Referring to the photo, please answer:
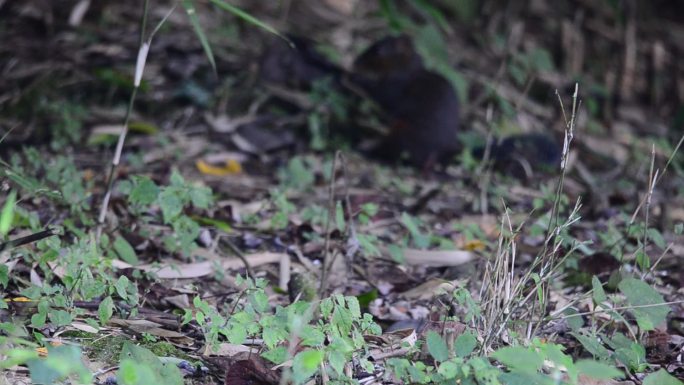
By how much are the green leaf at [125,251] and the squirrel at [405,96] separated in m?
2.01

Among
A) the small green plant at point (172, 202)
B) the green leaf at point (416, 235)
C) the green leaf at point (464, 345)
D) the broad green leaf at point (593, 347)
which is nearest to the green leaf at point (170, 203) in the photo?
the small green plant at point (172, 202)

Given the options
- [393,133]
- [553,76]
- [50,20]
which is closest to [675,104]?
[553,76]

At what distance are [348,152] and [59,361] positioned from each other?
10.8ft

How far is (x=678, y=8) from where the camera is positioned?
7238 mm

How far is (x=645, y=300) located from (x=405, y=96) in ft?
8.73

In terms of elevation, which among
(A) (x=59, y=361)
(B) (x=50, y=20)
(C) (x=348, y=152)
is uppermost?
(A) (x=59, y=361)

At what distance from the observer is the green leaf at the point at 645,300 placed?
2080 mm

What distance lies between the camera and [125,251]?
8.72 ft

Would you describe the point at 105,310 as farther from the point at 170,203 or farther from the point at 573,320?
the point at 573,320

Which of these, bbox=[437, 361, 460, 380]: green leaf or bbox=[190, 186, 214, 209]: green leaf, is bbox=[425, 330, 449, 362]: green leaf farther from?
bbox=[190, 186, 214, 209]: green leaf

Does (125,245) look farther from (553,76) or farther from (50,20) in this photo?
(553,76)

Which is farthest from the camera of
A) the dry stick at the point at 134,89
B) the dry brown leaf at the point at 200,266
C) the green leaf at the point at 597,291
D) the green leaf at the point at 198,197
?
the green leaf at the point at 198,197

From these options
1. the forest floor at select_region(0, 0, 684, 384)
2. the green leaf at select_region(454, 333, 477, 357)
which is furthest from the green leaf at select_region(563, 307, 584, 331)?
the green leaf at select_region(454, 333, 477, 357)

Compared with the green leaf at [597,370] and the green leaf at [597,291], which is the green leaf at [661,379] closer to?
Result: the green leaf at [597,291]
